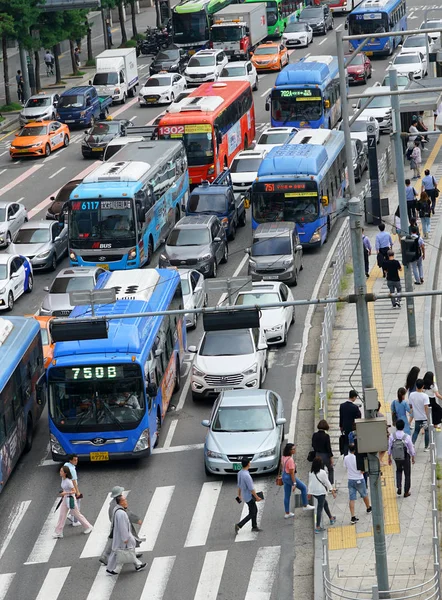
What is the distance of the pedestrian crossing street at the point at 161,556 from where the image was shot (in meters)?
23.8

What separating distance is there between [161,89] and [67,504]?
4458cm

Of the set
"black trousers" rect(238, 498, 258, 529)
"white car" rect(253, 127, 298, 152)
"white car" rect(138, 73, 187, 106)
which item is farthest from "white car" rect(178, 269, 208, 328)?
"white car" rect(138, 73, 187, 106)

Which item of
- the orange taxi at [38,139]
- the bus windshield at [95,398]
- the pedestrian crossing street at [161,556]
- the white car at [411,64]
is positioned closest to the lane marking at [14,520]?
the pedestrian crossing street at [161,556]

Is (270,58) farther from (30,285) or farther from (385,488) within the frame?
(385,488)

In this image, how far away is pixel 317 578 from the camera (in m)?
22.9

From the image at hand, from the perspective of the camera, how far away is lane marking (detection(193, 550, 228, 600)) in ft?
76.8

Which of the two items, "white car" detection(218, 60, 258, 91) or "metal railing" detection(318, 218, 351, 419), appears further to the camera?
"white car" detection(218, 60, 258, 91)

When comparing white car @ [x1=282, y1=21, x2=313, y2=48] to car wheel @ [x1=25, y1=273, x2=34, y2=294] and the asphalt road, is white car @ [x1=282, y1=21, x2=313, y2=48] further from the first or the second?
the asphalt road

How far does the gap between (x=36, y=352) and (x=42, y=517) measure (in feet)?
18.3

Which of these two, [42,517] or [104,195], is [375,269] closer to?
[104,195]

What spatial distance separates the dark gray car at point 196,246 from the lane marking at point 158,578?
57.2 feet

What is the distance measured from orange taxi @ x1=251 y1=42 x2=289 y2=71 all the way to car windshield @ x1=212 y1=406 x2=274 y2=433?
4795 centimetres

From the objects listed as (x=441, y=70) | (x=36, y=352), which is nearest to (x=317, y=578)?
(x=36, y=352)

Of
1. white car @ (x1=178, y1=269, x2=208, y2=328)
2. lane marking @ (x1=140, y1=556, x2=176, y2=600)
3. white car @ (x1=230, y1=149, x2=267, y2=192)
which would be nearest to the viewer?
lane marking @ (x1=140, y1=556, x2=176, y2=600)
